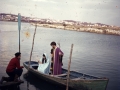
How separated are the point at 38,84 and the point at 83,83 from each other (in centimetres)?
268

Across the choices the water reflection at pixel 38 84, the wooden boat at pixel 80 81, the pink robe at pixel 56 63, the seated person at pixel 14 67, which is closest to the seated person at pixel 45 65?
the wooden boat at pixel 80 81

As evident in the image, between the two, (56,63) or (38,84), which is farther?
(38,84)

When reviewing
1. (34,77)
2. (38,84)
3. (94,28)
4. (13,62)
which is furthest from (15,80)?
(94,28)

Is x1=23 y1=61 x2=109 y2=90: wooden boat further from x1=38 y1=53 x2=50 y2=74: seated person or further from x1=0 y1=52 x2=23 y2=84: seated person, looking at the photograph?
x1=0 y1=52 x2=23 y2=84: seated person

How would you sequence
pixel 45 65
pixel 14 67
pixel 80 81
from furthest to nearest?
pixel 45 65 → pixel 80 81 → pixel 14 67

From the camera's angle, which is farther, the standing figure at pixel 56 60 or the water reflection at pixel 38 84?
the water reflection at pixel 38 84

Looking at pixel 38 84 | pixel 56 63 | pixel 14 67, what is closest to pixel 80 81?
pixel 56 63

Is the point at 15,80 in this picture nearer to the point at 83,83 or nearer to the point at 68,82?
the point at 68,82

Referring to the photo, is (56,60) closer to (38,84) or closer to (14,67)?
(38,84)

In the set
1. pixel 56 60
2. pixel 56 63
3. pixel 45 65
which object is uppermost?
pixel 56 60

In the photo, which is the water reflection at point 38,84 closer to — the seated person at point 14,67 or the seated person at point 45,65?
the seated person at point 45,65

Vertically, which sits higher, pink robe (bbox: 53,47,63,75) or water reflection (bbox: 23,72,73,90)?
pink robe (bbox: 53,47,63,75)

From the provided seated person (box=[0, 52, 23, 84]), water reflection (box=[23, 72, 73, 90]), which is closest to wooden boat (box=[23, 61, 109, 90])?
water reflection (box=[23, 72, 73, 90])

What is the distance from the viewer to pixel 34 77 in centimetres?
1107
